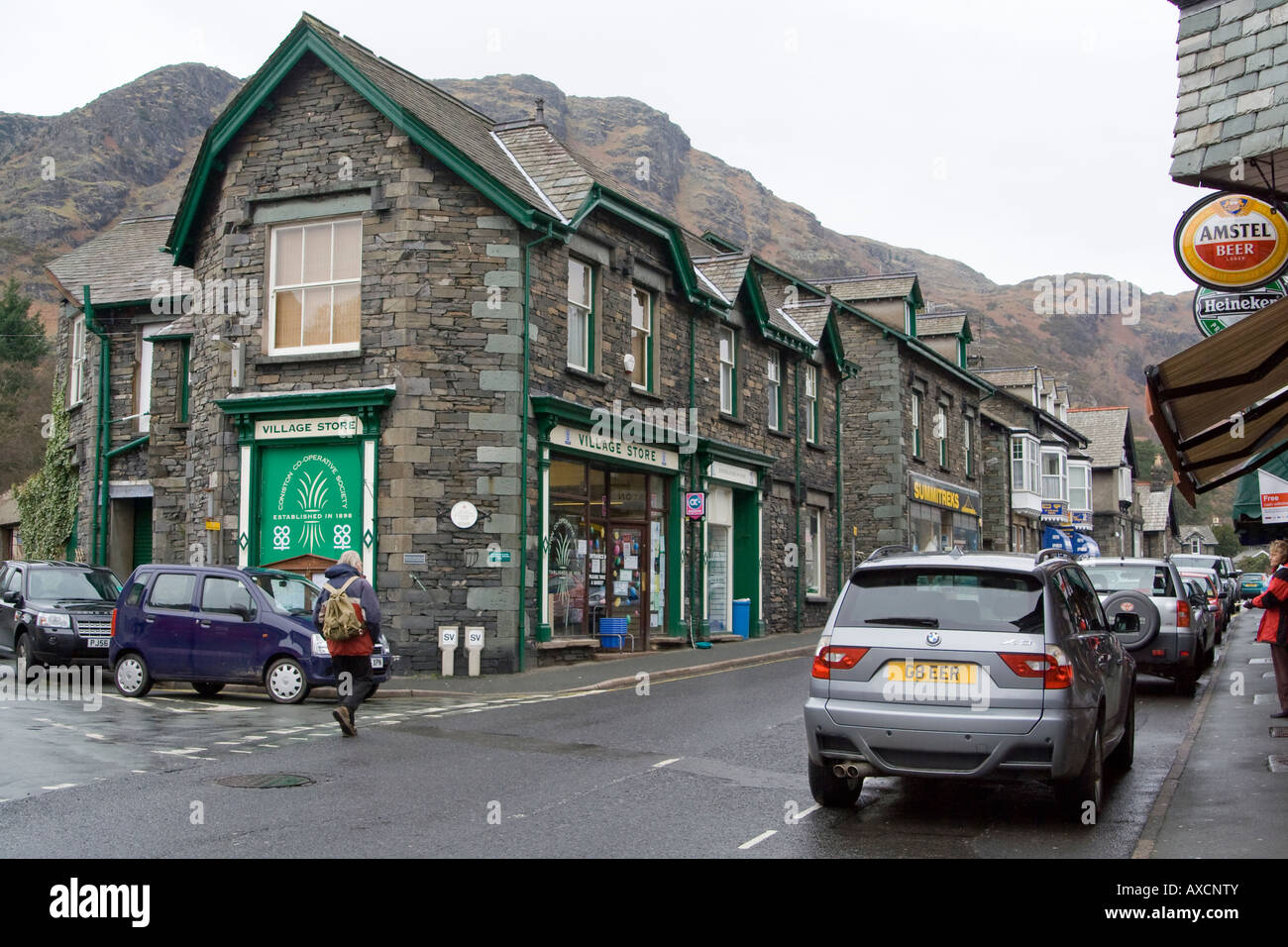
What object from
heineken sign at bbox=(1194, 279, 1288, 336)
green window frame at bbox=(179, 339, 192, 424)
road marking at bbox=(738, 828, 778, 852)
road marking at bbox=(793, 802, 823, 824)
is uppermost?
green window frame at bbox=(179, 339, 192, 424)

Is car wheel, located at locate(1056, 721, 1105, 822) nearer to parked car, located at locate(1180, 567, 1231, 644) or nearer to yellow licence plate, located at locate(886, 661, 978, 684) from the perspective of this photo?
yellow licence plate, located at locate(886, 661, 978, 684)

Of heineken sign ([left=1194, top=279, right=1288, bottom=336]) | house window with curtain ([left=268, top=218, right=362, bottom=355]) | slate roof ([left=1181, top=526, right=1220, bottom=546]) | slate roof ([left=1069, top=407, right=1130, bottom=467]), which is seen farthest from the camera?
slate roof ([left=1181, top=526, right=1220, bottom=546])

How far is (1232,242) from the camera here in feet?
37.2

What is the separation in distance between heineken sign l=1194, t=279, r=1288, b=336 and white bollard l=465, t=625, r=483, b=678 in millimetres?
10381

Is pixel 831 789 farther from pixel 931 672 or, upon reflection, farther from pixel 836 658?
pixel 931 672

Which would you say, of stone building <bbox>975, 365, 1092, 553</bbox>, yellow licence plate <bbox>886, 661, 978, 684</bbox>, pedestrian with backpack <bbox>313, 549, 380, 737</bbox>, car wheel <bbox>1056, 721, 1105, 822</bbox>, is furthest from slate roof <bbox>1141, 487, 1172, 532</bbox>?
yellow licence plate <bbox>886, 661, 978, 684</bbox>

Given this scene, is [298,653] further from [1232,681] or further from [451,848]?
[1232,681]

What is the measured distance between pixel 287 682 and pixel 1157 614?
10282 mm

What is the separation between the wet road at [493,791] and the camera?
7.29 meters

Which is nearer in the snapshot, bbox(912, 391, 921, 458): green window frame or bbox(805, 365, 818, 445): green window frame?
bbox(805, 365, 818, 445): green window frame

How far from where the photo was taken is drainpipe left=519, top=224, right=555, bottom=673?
18.2 meters

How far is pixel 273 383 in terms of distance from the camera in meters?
19.3

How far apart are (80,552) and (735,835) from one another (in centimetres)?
2308
